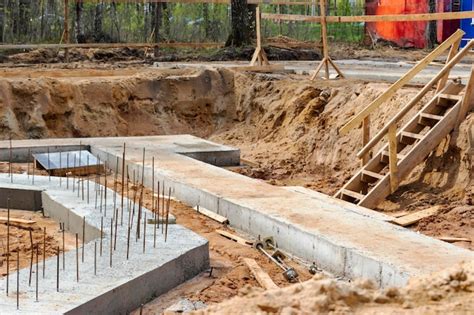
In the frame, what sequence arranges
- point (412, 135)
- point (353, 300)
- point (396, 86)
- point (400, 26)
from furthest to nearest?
1. point (400, 26)
2. point (396, 86)
3. point (412, 135)
4. point (353, 300)

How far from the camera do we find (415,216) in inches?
393

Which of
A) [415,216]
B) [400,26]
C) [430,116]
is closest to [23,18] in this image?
[400,26]

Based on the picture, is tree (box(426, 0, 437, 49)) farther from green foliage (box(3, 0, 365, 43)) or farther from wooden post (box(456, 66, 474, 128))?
wooden post (box(456, 66, 474, 128))

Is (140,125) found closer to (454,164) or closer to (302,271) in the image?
(454,164)

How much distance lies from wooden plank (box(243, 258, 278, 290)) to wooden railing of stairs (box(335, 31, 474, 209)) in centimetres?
304

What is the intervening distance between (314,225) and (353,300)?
14.1 ft

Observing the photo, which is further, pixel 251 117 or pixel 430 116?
pixel 251 117

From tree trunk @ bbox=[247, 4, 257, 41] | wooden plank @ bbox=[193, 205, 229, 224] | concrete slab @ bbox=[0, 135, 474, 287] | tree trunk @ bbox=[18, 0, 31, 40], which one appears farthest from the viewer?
tree trunk @ bbox=[18, 0, 31, 40]

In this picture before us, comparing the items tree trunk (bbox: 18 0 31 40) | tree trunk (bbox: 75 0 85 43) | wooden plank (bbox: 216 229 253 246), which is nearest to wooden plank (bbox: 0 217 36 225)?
wooden plank (bbox: 216 229 253 246)

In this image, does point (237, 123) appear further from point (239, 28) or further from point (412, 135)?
point (412, 135)

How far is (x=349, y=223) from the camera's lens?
848cm

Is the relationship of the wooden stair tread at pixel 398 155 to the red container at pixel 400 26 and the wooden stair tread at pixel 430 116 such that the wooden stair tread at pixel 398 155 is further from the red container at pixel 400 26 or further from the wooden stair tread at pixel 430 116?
the red container at pixel 400 26

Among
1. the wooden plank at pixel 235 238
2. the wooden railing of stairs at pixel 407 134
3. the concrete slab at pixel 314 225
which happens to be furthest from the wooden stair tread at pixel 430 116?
Answer: the wooden plank at pixel 235 238

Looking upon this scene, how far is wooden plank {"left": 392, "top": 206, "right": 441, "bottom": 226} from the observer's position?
31.9 ft
